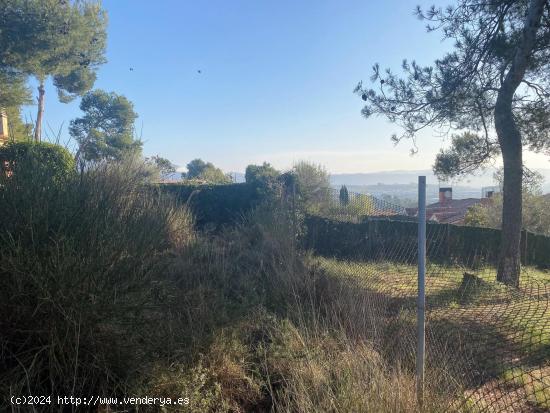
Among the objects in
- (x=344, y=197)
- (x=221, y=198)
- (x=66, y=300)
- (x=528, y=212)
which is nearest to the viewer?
(x=66, y=300)

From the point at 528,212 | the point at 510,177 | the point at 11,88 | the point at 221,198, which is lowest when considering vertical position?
the point at 528,212

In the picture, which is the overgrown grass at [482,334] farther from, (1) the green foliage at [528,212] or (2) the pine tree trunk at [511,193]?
(1) the green foliage at [528,212]

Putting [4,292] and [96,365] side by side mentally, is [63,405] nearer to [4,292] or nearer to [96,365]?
[96,365]

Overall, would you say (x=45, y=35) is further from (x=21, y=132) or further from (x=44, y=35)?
(x=21, y=132)

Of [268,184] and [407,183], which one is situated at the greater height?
[407,183]

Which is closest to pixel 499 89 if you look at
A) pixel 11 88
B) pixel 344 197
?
pixel 344 197

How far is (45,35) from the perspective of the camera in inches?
487

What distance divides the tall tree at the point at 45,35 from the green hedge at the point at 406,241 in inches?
360

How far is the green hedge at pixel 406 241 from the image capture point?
→ 7656 millimetres

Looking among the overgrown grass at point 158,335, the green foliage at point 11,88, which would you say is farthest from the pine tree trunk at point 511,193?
the green foliage at point 11,88

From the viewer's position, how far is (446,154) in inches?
403

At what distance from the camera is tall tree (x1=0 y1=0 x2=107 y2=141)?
1165 cm

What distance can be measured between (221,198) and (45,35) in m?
8.22

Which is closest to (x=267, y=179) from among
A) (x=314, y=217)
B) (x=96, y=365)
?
(x=314, y=217)
